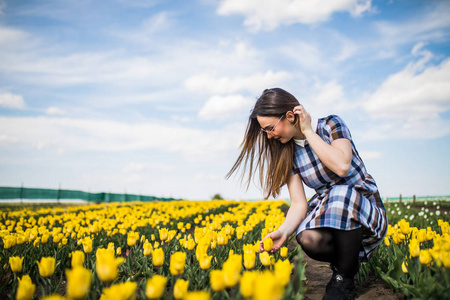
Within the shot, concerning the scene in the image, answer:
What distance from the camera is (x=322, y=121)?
282 centimetres

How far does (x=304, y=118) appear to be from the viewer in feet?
8.05

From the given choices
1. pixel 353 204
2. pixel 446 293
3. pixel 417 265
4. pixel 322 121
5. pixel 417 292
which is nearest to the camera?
pixel 446 293

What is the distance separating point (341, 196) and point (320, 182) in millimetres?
380

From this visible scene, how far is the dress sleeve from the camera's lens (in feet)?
8.35

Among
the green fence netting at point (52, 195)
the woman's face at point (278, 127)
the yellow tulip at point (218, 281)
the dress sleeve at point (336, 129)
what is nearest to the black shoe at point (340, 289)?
the dress sleeve at point (336, 129)

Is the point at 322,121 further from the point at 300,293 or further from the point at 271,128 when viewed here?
the point at 300,293

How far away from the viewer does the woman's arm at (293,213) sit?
2.50 metres

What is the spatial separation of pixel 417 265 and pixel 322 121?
1.31 metres

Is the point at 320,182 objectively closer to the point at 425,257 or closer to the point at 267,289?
the point at 425,257

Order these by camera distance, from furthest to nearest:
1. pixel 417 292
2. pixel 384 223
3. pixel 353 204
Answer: pixel 384 223
pixel 353 204
pixel 417 292

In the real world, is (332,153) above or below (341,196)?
above

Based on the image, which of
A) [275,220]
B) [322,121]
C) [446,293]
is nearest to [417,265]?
[446,293]

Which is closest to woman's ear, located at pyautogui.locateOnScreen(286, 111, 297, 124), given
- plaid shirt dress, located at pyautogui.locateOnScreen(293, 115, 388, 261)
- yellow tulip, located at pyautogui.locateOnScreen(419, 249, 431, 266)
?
plaid shirt dress, located at pyautogui.locateOnScreen(293, 115, 388, 261)

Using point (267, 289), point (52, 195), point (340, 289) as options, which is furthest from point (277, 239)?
point (52, 195)
